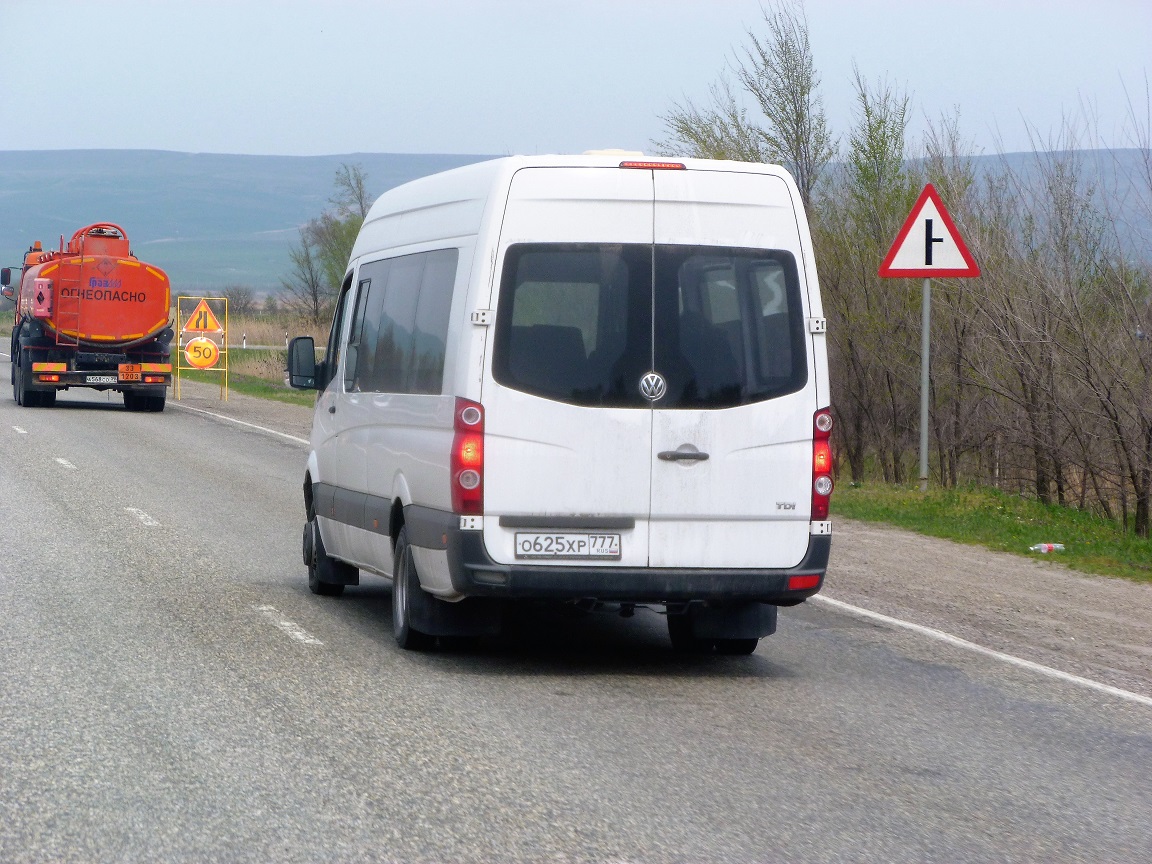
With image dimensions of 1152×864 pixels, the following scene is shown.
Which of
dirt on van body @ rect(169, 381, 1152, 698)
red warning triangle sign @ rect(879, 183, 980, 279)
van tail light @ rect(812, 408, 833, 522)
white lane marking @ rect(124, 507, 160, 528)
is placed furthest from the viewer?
red warning triangle sign @ rect(879, 183, 980, 279)

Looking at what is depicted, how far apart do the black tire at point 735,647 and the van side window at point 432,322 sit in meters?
2.05

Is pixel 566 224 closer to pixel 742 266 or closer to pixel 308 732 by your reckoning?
pixel 742 266

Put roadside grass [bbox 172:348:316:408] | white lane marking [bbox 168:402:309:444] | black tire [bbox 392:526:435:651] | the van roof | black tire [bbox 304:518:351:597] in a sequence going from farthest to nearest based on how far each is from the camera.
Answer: roadside grass [bbox 172:348:316:408] < white lane marking [bbox 168:402:309:444] < black tire [bbox 304:518:351:597] < black tire [bbox 392:526:435:651] < the van roof

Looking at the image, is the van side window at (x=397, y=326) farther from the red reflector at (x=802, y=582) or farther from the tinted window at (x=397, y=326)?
the red reflector at (x=802, y=582)

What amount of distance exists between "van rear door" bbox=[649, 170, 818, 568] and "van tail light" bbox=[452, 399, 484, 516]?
80cm

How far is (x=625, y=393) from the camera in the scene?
7547 millimetres

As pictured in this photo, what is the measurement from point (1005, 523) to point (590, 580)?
312 inches

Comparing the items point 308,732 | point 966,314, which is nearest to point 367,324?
point 308,732

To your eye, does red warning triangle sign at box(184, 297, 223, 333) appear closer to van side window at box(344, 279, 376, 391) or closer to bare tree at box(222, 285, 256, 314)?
van side window at box(344, 279, 376, 391)

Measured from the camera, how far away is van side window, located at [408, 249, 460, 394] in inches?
306

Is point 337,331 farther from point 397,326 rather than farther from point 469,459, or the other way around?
point 469,459

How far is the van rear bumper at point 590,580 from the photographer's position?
7387mm

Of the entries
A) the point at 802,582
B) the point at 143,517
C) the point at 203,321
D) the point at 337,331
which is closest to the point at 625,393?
the point at 802,582

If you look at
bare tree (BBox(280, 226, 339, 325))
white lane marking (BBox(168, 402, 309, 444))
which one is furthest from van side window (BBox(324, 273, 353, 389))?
bare tree (BBox(280, 226, 339, 325))
